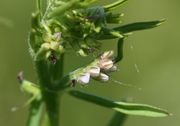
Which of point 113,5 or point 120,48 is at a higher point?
point 113,5

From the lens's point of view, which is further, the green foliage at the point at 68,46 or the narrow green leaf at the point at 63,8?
the green foliage at the point at 68,46

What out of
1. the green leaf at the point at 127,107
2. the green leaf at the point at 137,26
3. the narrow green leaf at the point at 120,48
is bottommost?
the green leaf at the point at 127,107

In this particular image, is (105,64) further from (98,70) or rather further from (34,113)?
(34,113)

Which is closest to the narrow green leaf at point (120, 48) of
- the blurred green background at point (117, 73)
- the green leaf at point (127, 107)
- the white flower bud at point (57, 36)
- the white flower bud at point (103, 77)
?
the white flower bud at point (103, 77)

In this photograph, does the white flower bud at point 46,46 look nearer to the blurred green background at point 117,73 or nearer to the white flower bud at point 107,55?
the white flower bud at point 107,55

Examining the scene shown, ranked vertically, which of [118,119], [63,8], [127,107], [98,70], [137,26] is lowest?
[118,119]

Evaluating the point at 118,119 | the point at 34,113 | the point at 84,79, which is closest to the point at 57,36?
the point at 84,79

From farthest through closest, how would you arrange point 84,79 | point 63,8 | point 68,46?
point 84,79 → point 68,46 → point 63,8
